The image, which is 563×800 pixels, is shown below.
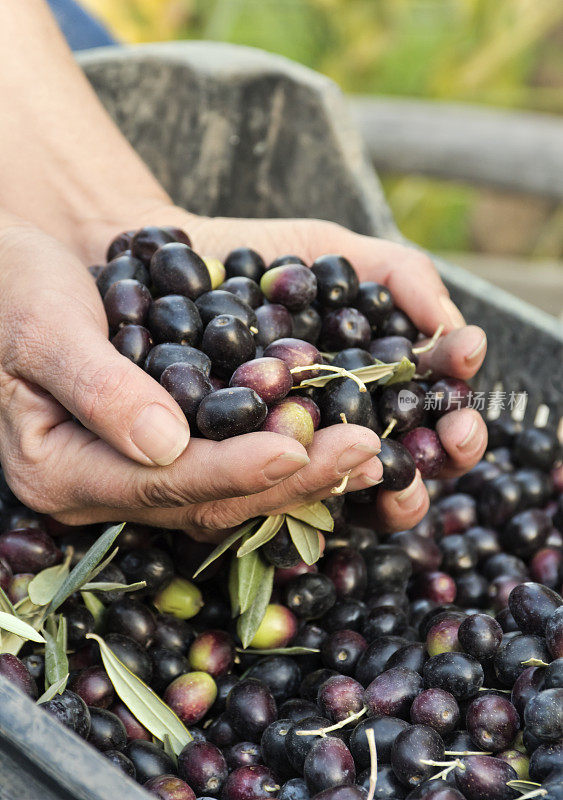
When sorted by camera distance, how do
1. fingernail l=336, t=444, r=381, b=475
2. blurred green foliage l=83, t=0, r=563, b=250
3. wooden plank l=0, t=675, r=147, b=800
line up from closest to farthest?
wooden plank l=0, t=675, r=147, b=800 < fingernail l=336, t=444, r=381, b=475 < blurred green foliage l=83, t=0, r=563, b=250

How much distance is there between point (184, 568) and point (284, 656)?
0.90ft

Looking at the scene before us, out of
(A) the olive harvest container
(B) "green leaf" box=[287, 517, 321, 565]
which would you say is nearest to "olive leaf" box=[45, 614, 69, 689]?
(B) "green leaf" box=[287, 517, 321, 565]

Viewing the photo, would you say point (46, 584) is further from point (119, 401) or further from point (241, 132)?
point (241, 132)

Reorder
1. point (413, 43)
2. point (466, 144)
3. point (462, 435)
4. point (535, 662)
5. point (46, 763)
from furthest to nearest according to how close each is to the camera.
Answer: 1. point (413, 43)
2. point (466, 144)
3. point (462, 435)
4. point (535, 662)
5. point (46, 763)

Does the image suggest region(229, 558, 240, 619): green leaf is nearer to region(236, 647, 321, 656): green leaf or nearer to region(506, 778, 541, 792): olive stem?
region(236, 647, 321, 656): green leaf

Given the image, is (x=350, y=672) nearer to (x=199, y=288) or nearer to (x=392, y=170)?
(x=199, y=288)

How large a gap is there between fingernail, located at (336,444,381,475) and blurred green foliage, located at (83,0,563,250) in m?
4.64

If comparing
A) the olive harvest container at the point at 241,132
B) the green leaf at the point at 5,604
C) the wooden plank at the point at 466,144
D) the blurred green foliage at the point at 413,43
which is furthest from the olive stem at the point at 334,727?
the blurred green foliage at the point at 413,43

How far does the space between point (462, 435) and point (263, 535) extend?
1.66 ft

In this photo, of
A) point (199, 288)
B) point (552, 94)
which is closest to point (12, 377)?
point (199, 288)

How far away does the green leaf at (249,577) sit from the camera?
163 cm

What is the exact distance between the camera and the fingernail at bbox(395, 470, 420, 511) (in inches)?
68.5

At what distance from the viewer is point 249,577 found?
5.43 feet

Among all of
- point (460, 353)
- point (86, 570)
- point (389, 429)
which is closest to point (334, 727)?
A: point (86, 570)
